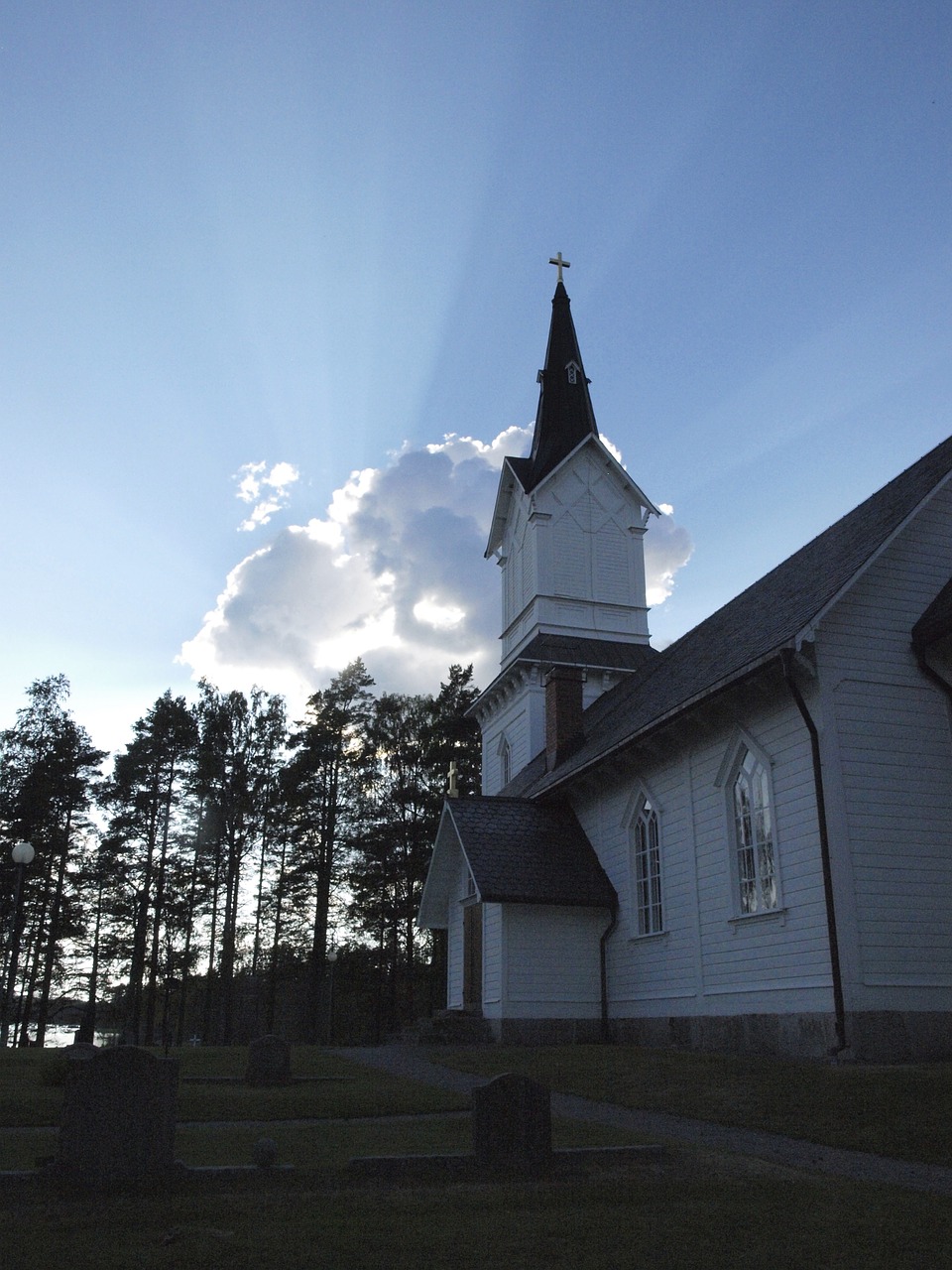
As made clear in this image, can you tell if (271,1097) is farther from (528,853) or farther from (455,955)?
(455,955)

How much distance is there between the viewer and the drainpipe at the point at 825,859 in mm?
13984

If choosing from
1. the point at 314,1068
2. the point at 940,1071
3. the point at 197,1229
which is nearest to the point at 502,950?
the point at 314,1068

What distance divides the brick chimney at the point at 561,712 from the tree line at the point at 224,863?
59.9ft

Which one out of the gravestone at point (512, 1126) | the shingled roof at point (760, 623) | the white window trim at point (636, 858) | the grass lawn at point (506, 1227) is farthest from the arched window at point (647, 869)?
the grass lawn at point (506, 1227)

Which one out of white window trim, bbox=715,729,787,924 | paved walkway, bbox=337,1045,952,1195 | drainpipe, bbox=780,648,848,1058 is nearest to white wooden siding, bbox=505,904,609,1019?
white window trim, bbox=715,729,787,924

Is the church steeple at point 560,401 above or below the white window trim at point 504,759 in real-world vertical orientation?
above

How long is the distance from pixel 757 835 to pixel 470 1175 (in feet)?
33.4

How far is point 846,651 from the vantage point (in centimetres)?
1580

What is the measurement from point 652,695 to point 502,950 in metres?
6.10

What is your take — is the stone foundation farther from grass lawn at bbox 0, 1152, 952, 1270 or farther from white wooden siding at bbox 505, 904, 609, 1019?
grass lawn at bbox 0, 1152, 952, 1270

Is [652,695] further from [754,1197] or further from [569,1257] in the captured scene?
[569,1257]

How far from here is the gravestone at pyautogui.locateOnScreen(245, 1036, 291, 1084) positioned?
14430 millimetres

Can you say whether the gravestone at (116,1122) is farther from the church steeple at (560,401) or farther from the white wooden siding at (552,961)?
the church steeple at (560,401)

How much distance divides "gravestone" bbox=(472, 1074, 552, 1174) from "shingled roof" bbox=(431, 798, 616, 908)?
43.8 feet
